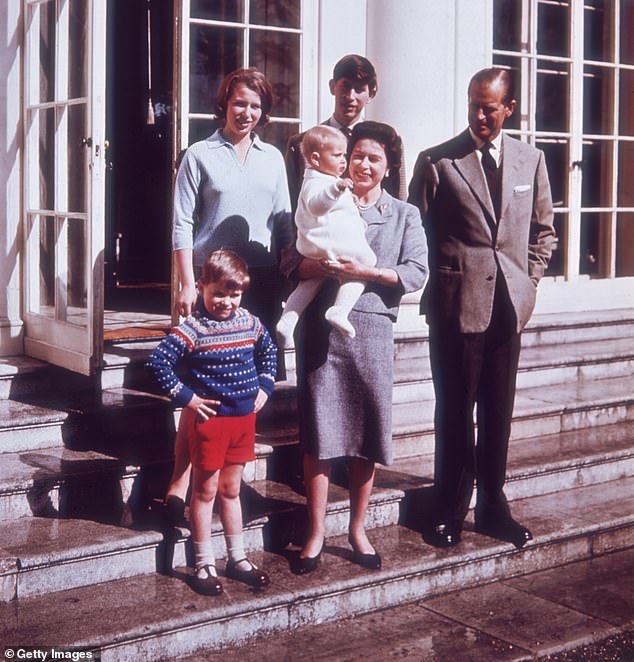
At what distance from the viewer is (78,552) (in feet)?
12.5

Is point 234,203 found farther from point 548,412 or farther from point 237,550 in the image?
point 548,412

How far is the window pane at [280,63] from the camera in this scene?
6133 mm

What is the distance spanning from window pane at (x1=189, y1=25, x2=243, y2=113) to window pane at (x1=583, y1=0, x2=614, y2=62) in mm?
2582

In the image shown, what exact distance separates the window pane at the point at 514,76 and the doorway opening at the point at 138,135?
11.3 ft

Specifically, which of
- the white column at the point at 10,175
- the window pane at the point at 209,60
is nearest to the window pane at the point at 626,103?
the window pane at the point at 209,60

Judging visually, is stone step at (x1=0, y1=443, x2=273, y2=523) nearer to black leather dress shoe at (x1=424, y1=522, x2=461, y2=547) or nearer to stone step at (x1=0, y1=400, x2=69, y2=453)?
stone step at (x1=0, y1=400, x2=69, y2=453)

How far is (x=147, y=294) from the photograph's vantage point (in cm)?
832

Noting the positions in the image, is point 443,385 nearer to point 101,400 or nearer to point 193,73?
point 101,400

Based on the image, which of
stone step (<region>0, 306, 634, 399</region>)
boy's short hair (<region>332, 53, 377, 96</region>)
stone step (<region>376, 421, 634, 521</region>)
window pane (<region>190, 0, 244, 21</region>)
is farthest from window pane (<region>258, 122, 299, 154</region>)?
stone step (<region>376, 421, 634, 521</region>)

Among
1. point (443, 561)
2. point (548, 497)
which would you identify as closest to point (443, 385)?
point (443, 561)

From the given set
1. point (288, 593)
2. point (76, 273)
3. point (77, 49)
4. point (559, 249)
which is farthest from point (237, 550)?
point (559, 249)

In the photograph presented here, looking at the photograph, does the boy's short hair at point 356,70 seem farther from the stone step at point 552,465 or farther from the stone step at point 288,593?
the stone step at point 288,593

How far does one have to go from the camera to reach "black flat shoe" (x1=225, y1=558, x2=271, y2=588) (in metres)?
3.88

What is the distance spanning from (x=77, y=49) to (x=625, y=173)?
4.07 meters
